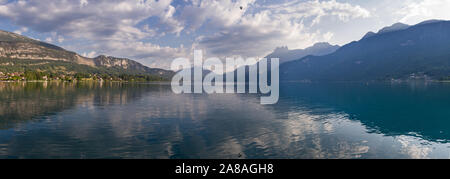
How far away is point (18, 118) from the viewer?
4584cm

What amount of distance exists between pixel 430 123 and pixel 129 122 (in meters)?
60.4

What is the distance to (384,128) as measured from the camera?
141 feet

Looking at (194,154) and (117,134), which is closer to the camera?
(194,154)

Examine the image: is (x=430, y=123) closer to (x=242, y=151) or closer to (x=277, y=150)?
(x=277, y=150)
